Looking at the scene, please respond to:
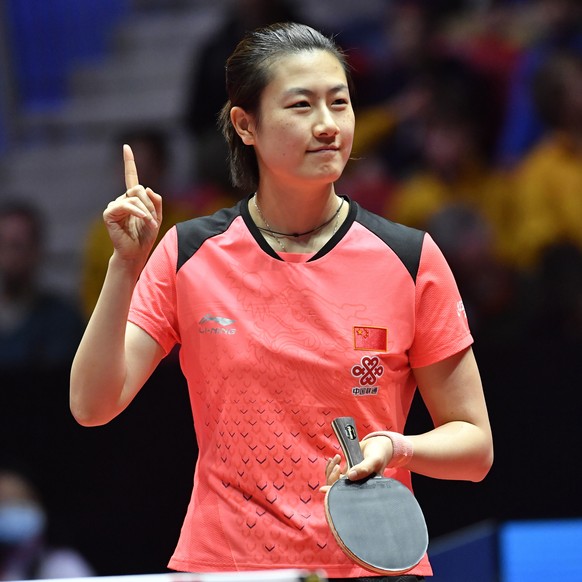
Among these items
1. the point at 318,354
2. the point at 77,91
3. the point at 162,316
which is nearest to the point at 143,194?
the point at 162,316

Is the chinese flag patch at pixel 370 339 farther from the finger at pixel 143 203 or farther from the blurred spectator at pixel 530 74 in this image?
the blurred spectator at pixel 530 74

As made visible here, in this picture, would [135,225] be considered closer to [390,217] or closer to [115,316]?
[115,316]

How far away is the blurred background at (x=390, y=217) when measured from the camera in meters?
5.01

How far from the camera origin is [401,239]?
99.7 inches

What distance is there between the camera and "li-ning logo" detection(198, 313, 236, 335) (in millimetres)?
2441

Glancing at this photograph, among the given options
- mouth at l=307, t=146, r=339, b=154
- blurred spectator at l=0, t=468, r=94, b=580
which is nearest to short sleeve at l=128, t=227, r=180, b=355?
mouth at l=307, t=146, r=339, b=154

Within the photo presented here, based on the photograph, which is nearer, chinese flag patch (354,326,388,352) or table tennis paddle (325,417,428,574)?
table tennis paddle (325,417,428,574)

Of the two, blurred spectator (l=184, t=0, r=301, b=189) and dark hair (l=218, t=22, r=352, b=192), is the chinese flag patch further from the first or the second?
blurred spectator (l=184, t=0, r=301, b=189)

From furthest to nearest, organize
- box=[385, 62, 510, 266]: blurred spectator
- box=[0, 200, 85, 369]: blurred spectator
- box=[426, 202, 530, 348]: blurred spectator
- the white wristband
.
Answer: box=[385, 62, 510, 266]: blurred spectator
box=[0, 200, 85, 369]: blurred spectator
box=[426, 202, 530, 348]: blurred spectator
the white wristband

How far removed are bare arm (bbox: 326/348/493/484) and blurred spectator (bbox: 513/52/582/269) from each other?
3.16 meters

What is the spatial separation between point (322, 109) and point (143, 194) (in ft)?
1.30

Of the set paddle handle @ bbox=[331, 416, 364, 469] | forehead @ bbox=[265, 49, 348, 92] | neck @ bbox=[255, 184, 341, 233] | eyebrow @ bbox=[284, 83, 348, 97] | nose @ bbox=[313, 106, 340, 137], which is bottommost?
paddle handle @ bbox=[331, 416, 364, 469]

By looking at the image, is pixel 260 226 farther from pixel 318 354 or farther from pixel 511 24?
pixel 511 24

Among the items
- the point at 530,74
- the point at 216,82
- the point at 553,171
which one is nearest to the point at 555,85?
the point at 530,74
